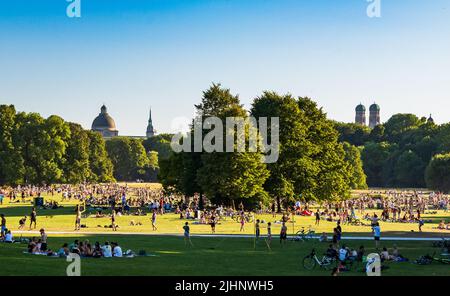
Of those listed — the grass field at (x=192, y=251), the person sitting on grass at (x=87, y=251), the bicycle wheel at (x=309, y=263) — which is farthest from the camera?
the person sitting on grass at (x=87, y=251)

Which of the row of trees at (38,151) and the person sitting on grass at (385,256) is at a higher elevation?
the row of trees at (38,151)

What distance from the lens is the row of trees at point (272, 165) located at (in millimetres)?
65188

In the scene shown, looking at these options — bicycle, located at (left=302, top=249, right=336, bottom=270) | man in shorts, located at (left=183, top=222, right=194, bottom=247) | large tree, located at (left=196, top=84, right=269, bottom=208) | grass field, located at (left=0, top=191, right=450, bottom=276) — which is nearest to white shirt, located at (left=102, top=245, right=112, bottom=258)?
grass field, located at (left=0, top=191, right=450, bottom=276)

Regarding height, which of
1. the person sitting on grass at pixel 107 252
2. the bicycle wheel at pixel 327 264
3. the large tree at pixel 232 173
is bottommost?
the bicycle wheel at pixel 327 264

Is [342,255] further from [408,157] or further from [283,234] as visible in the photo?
[408,157]

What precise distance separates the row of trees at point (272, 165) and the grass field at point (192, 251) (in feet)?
31.0

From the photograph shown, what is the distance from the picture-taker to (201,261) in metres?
31.4

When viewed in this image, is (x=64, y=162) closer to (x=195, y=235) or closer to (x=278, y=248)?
(x=195, y=235)

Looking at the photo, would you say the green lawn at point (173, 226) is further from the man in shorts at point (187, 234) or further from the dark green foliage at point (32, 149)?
the dark green foliage at point (32, 149)

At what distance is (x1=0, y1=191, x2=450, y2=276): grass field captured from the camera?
91.7ft

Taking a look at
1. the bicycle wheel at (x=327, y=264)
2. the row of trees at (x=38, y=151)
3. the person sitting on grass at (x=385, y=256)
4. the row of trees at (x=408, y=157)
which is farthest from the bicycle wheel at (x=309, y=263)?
the row of trees at (x=408, y=157)

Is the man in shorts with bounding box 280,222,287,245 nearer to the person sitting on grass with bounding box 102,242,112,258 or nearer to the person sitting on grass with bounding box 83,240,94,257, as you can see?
the person sitting on grass with bounding box 102,242,112,258

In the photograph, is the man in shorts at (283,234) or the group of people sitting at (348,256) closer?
the group of people sitting at (348,256)
